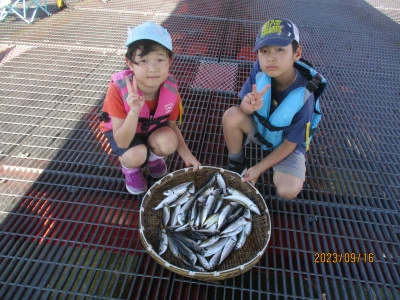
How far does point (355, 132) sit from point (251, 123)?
173cm

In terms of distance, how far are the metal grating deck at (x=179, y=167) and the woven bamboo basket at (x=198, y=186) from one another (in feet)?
0.58

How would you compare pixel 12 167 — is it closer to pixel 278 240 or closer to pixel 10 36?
pixel 278 240

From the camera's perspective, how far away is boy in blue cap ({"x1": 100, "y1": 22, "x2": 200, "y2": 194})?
2068mm

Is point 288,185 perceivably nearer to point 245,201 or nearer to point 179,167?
point 245,201

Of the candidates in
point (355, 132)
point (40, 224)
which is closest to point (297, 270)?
point (355, 132)

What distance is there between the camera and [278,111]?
2.42 meters

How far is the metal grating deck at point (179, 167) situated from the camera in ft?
7.31

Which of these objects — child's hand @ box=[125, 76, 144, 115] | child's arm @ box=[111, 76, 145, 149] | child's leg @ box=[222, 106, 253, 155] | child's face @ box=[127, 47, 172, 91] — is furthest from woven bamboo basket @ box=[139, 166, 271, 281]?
child's face @ box=[127, 47, 172, 91]

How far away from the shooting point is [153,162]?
274cm

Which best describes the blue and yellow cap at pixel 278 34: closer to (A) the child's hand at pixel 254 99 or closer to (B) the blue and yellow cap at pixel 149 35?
(A) the child's hand at pixel 254 99

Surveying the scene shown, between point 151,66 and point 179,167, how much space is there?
4.24 feet

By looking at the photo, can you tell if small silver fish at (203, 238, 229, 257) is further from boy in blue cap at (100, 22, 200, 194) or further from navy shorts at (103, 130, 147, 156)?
navy shorts at (103, 130, 147, 156)

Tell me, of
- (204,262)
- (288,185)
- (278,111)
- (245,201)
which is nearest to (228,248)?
(204,262)

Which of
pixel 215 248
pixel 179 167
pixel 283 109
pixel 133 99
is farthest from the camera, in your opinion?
pixel 179 167
